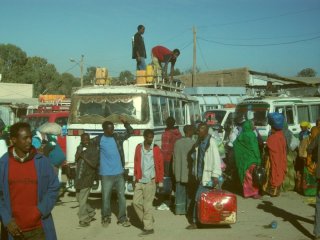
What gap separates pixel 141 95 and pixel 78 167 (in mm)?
2925

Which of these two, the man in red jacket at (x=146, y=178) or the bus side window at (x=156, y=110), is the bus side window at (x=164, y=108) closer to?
the bus side window at (x=156, y=110)

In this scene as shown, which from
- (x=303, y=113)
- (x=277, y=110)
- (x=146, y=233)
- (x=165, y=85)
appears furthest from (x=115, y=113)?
(x=303, y=113)

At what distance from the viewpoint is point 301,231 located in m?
7.68

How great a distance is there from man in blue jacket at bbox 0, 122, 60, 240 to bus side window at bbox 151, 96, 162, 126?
655 centimetres

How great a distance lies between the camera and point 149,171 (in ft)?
25.6

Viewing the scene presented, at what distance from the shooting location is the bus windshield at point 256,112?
15.3 meters

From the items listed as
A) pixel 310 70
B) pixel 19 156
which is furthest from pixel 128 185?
pixel 310 70

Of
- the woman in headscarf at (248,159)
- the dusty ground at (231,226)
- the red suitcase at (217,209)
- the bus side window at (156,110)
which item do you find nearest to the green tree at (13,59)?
the bus side window at (156,110)

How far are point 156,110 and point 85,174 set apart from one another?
11.1ft

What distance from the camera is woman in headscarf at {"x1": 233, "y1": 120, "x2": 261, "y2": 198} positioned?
10781mm

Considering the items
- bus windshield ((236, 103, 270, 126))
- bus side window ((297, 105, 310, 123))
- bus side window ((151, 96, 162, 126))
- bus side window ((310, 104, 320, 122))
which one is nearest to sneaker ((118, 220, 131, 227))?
bus side window ((151, 96, 162, 126))

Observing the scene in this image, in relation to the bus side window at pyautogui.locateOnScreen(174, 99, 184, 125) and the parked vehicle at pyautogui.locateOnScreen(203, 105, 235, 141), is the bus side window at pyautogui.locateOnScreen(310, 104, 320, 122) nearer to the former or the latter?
the parked vehicle at pyautogui.locateOnScreen(203, 105, 235, 141)

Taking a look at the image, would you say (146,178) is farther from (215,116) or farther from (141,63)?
(215,116)

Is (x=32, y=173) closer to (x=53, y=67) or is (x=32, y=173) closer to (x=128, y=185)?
(x=128, y=185)
